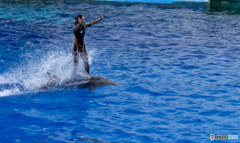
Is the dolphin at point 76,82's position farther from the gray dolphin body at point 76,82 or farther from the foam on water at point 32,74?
the foam on water at point 32,74

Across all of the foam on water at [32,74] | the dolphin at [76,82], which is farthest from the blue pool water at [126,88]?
the dolphin at [76,82]

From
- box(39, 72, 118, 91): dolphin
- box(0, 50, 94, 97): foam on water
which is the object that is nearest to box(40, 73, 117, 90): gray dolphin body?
box(39, 72, 118, 91): dolphin

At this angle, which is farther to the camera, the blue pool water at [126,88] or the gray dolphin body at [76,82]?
the gray dolphin body at [76,82]

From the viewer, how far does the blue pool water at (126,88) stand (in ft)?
18.2

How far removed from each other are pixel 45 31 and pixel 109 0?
16.7 metres

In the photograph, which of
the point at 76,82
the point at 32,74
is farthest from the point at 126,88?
the point at 32,74

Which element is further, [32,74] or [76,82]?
[32,74]

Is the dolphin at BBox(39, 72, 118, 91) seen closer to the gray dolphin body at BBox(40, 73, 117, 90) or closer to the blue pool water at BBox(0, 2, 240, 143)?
the gray dolphin body at BBox(40, 73, 117, 90)

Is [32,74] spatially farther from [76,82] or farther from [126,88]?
[126,88]

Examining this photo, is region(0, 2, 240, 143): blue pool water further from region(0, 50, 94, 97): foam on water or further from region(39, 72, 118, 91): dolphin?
region(39, 72, 118, 91): dolphin

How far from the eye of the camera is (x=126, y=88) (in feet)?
26.5

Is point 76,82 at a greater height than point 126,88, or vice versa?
point 76,82

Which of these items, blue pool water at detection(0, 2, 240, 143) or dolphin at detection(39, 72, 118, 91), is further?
dolphin at detection(39, 72, 118, 91)

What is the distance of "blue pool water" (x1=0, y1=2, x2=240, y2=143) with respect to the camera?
5555 mm
